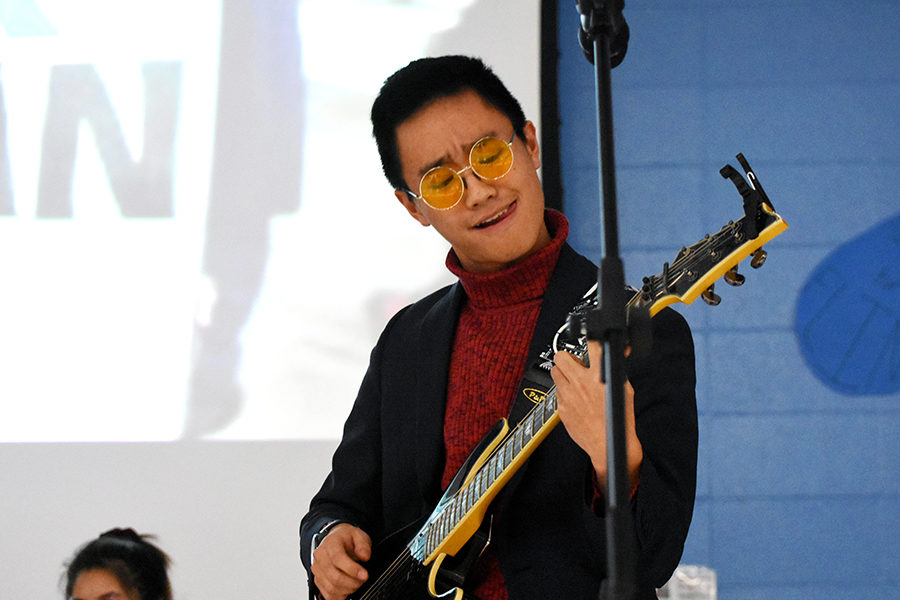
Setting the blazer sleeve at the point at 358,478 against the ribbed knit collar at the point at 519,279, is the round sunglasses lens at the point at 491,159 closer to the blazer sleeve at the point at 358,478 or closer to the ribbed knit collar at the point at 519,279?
the ribbed knit collar at the point at 519,279

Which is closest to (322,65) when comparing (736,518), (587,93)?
(587,93)

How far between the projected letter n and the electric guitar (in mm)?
1908

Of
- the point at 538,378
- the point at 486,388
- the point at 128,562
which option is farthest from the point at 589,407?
the point at 128,562

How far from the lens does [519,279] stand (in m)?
1.38

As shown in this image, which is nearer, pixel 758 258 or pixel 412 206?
pixel 758 258

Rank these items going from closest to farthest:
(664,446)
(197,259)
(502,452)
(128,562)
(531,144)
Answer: (664,446) < (502,452) < (531,144) < (128,562) < (197,259)

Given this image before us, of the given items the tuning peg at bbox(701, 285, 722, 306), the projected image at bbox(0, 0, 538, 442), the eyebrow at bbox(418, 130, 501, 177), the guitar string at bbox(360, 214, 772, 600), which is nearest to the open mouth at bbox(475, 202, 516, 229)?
the eyebrow at bbox(418, 130, 501, 177)

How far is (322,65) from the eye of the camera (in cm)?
295

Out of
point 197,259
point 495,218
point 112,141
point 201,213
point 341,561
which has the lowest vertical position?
point 341,561

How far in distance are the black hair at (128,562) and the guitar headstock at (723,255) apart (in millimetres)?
1929

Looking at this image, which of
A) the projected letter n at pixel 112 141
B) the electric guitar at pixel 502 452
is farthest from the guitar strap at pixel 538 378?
the projected letter n at pixel 112 141

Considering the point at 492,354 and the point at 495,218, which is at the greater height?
the point at 495,218

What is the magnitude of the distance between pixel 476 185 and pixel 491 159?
5 cm

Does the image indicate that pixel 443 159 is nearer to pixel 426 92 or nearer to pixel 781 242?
pixel 426 92
